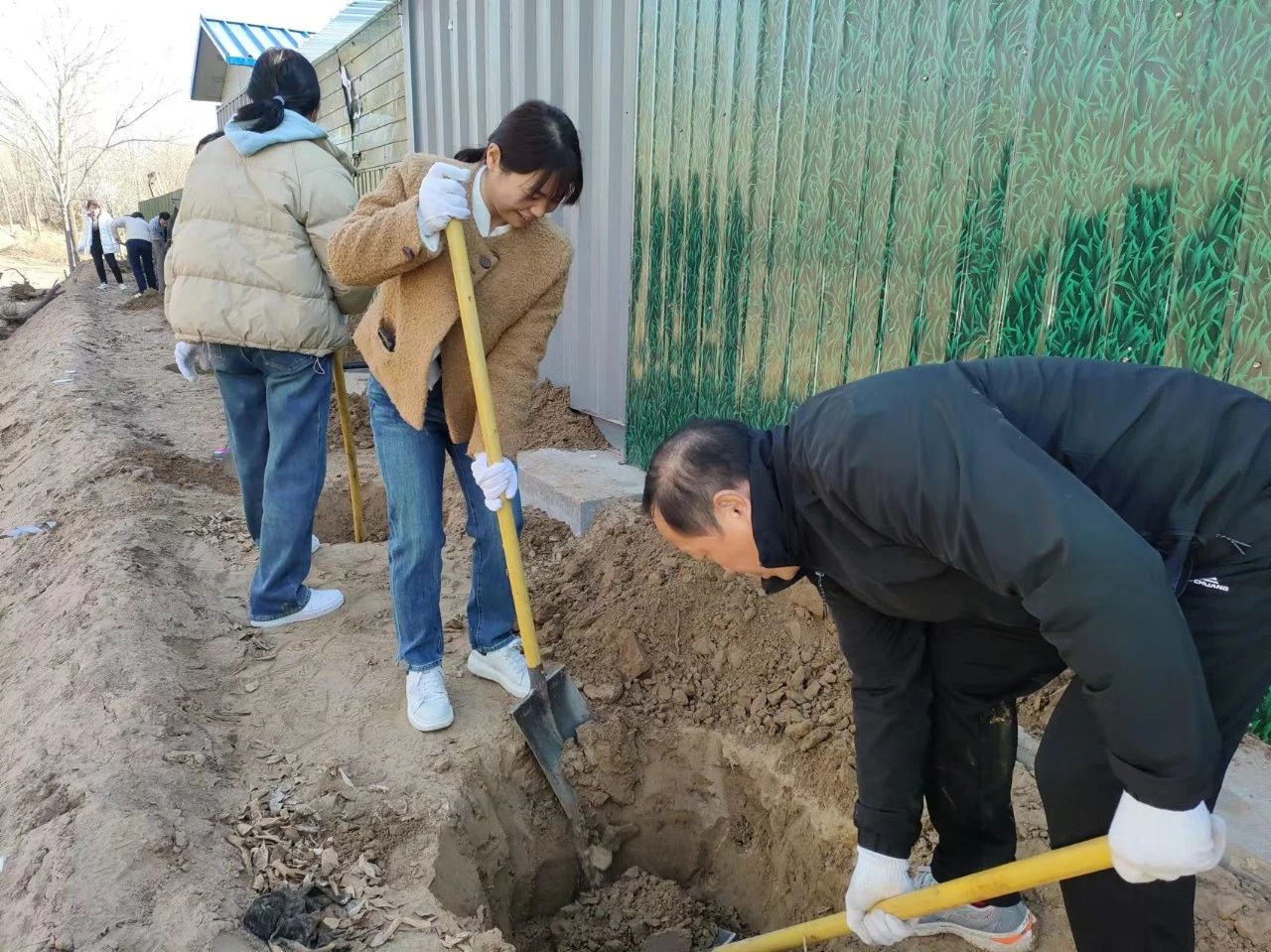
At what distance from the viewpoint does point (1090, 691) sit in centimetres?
121

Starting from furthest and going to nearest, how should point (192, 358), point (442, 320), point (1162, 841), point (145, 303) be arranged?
point (145, 303), point (192, 358), point (442, 320), point (1162, 841)

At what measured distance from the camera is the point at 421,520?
8.66ft

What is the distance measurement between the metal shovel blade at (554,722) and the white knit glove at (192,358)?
1.86 meters

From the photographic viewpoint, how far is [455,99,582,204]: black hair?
2242mm

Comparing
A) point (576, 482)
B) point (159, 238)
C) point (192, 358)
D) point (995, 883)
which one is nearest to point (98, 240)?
point (159, 238)

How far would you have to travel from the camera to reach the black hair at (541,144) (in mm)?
2242

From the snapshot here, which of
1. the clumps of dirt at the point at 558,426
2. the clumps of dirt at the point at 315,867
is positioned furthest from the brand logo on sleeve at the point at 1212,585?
the clumps of dirt at the point at 558,426

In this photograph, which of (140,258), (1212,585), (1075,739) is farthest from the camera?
(140,258)

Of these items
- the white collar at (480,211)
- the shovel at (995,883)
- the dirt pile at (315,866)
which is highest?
the white collar at (480,211)

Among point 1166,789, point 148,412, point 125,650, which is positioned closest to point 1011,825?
point 1166,789

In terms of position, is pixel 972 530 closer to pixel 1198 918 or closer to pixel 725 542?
pixel 725 542

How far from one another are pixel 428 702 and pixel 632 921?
0.95 metres

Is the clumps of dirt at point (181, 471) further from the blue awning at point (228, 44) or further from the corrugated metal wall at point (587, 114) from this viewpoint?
the blue awning at point (228, 44)

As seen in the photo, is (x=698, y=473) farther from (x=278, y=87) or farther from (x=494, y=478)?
(x=278, y=87)
